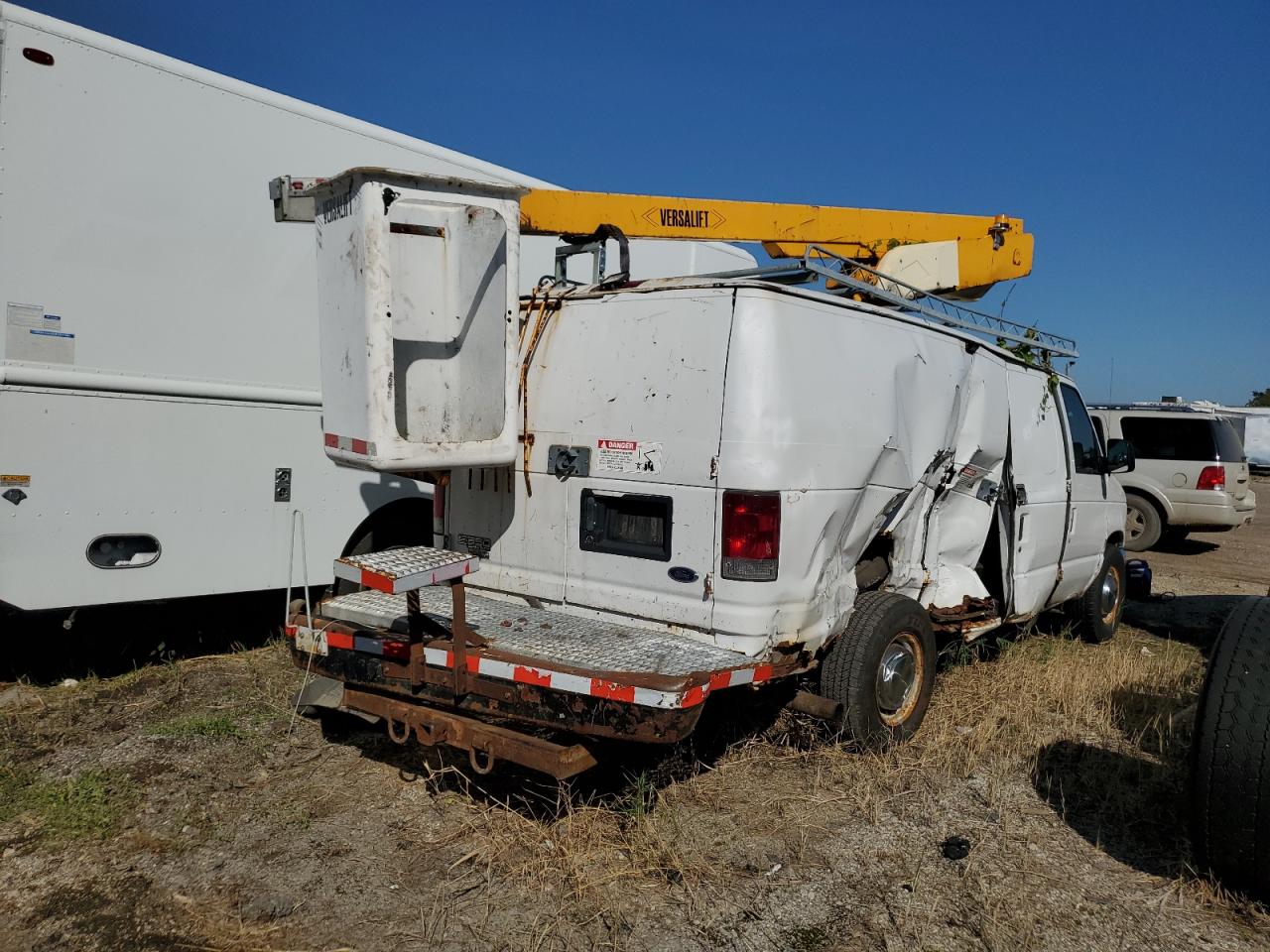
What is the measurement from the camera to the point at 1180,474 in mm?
12734

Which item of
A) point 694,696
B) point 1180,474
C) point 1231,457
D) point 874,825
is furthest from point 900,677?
point 1231,457

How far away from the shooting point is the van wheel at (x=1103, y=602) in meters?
7.20

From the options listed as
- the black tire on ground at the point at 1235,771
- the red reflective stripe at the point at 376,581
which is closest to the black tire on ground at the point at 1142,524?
the black tire on ground at the point at 1235,771

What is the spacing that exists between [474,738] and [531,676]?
40cm

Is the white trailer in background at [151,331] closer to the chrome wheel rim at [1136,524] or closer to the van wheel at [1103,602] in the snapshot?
the van wheel at [1103,602]

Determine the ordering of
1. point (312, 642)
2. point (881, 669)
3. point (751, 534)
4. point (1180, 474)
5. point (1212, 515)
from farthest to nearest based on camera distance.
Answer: point (1180, 474)
point (1212, 515)
point (881, 669)
point (312, 642)
point (751, 534)

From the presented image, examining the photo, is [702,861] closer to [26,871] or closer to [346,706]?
[346,706]

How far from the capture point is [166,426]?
5.11 metres

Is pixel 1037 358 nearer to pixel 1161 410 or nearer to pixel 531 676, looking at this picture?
pixel 531 676

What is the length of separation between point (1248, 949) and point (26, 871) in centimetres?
440

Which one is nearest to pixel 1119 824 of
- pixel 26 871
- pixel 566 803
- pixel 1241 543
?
pixel 566 803

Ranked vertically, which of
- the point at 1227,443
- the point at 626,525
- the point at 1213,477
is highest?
the point at 1227,443

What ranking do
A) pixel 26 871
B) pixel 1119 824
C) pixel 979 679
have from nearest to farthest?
pixel 26 871, pixel 1119 824, pixel 979 679

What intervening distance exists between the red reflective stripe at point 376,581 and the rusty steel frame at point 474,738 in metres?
0.67
